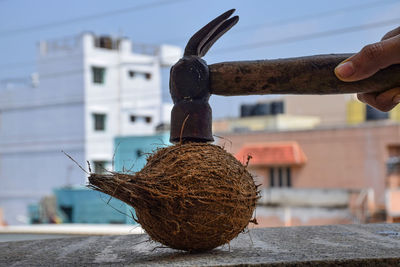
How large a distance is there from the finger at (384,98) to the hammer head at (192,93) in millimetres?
688

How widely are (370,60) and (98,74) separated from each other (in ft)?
84.5

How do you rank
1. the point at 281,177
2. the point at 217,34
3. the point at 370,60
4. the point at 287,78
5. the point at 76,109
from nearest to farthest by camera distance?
the point at 370,60
the point at 287,78
the point at 217,34
the point at 281,177
the point at 76,109

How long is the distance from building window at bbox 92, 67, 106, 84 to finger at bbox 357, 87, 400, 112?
992 inches

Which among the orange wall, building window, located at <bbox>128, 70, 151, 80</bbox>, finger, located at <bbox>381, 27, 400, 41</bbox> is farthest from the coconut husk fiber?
building window, located at <bbox>128, 70, 151, 80</bbox>

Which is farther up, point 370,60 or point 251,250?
point 370,60

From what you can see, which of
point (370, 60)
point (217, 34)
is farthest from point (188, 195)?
point (370, 60)

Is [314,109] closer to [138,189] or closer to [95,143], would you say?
[95,143]

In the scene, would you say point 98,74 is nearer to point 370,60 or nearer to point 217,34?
point 217,34

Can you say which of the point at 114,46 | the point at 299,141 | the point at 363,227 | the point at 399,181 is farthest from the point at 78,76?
the point at 363,227

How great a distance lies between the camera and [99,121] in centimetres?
2767

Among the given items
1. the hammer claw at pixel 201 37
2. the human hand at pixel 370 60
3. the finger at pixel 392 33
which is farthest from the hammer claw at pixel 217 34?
the finger at pixel 392 33

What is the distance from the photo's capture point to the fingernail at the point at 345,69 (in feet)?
7.25

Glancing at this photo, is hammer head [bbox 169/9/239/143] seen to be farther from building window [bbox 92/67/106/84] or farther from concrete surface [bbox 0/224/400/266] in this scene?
building window [bbox 92/67/106/84]

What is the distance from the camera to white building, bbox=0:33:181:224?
1057 inches
